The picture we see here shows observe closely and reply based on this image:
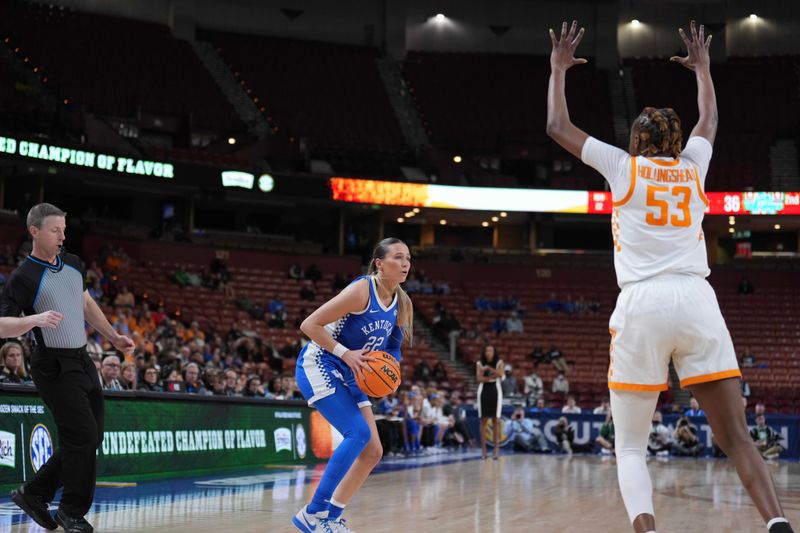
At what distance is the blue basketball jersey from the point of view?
6.27m

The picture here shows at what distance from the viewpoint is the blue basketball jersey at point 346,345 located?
6.27 meters

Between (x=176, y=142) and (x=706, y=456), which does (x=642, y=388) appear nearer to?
(x=706, y=456)

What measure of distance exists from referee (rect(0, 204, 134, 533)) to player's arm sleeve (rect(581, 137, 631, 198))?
3.51 m

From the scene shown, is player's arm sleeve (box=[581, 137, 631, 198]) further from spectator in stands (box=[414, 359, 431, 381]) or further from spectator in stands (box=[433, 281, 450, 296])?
spectator in stands (box=[433, 281, 450, 296])

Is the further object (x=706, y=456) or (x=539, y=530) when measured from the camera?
(x=706, y=456)

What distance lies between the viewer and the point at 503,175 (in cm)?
3844

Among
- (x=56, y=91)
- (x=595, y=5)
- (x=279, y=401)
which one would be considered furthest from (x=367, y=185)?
(x=279, y=401)

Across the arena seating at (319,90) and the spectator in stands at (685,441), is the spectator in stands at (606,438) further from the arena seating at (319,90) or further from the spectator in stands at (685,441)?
the arena seating at (319,90)

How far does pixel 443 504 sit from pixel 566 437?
13124mm

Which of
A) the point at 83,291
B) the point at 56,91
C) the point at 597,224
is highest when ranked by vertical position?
the point at 56,91

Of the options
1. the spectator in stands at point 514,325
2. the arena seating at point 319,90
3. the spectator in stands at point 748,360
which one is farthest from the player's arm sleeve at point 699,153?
the arena seating at point 319,90

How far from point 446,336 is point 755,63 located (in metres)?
19.2

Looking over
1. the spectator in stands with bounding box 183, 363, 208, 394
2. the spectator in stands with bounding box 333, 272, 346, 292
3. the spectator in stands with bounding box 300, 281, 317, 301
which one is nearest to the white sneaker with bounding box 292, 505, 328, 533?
the spectator in stands with bounding box 183, 363, 208, 394

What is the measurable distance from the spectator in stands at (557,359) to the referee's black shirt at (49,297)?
956 inches
